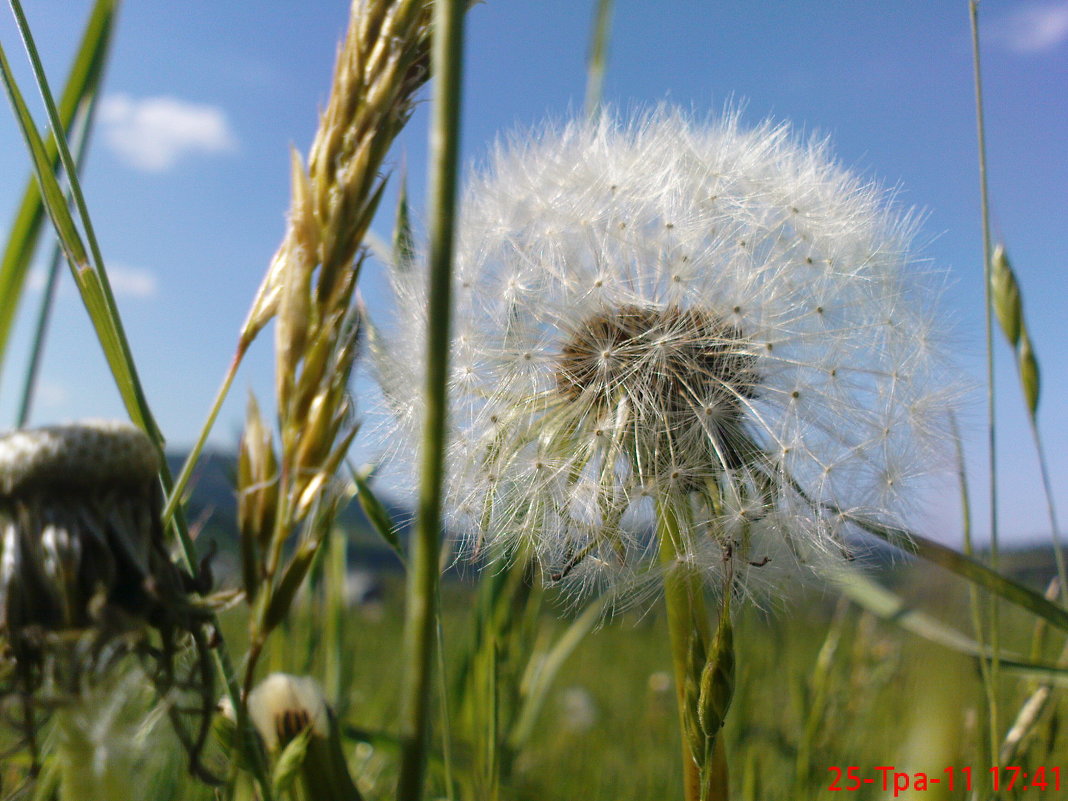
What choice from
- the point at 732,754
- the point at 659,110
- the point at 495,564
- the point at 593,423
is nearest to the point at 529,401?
the point at 593,423

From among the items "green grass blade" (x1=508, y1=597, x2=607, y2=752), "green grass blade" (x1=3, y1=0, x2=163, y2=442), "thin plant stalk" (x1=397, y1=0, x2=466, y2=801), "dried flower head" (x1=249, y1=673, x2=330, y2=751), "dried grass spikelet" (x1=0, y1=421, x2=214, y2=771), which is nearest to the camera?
"thin plant stalk" (x1=397, y1=0, x2=466, y2=801)

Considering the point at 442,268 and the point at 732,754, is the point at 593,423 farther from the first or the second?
the point at 442,268

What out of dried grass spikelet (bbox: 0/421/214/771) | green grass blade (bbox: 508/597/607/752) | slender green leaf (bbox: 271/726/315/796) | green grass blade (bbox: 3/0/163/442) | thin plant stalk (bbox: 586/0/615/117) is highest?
thin plant stalk (bbox: 586/0/615/117)

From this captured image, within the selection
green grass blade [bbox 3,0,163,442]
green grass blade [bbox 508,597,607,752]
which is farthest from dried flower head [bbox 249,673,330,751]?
green grass blade [bbox 508,597,607,752]

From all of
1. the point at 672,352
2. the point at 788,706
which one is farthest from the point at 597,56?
the point at 788,706

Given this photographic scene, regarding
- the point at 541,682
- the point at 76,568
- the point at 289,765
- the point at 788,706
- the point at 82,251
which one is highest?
the point at 82,251

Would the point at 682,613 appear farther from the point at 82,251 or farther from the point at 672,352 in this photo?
the point at 82,251
